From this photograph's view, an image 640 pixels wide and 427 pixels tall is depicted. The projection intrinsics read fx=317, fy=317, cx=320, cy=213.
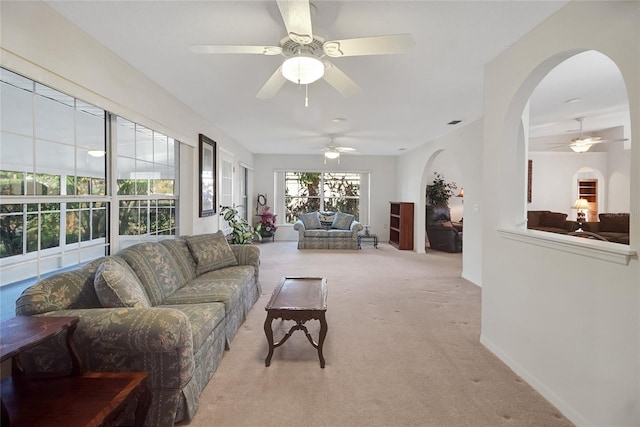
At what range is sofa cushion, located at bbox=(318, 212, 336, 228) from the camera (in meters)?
8.45

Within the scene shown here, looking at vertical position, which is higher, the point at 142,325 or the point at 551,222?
the point at 551,222

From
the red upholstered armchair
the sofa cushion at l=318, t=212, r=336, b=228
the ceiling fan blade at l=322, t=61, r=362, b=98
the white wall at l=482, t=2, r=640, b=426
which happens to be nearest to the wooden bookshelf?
the red upholstered armchair

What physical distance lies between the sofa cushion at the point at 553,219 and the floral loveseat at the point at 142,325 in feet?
19.2

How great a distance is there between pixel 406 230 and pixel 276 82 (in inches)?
233

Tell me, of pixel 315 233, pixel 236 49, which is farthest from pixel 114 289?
pixel 315 233

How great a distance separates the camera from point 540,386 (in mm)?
2104

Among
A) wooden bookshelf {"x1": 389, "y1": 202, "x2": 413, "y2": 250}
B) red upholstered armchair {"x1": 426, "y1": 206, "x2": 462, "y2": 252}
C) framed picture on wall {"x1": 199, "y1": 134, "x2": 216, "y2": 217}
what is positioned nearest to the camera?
framed picture on wall {"x1": 199, "y1": 134, "x2": 216, "y2": 217}

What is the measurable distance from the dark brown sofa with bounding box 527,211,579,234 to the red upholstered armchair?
1.71 m

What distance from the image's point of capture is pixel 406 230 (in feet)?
24.9

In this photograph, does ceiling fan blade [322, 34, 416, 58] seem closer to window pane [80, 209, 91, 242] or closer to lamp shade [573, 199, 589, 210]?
window pane [80, 209, 91, 242]

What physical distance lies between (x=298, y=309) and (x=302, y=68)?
1.68 meters

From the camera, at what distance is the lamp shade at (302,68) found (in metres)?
1.97

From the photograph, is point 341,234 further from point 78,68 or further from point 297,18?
point 297,18

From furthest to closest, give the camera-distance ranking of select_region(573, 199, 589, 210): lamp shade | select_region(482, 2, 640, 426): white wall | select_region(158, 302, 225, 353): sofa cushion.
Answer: select_region(573, 199, 589, 210): lamp shade, select_region(158, 302, 225, 353): sofa cushion, select_region(482, 2, 640, 426): white wall
